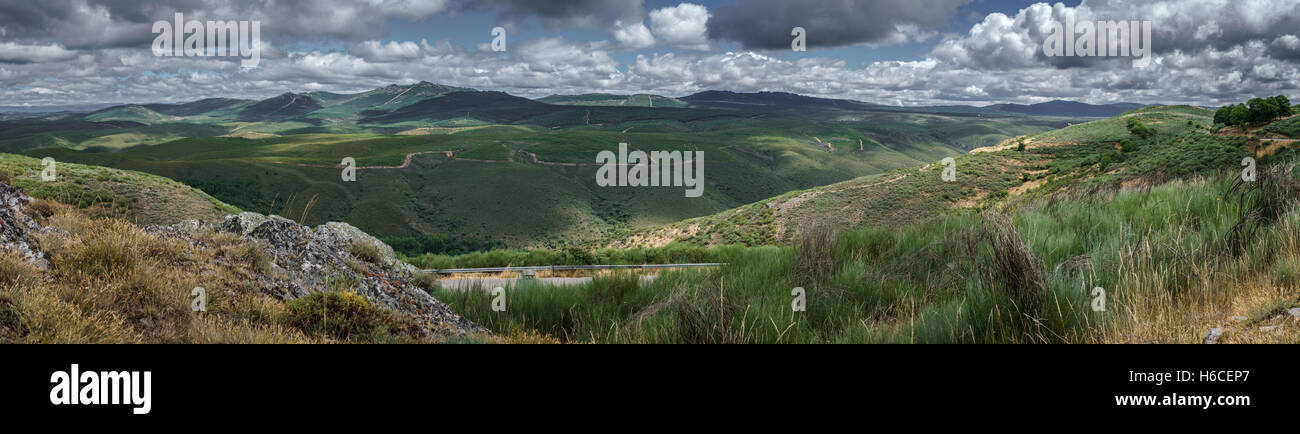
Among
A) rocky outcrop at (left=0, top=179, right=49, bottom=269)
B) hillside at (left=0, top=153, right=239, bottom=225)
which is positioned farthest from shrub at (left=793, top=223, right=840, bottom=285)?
hillside at (left=0, top=153, right=239, bottom=225)

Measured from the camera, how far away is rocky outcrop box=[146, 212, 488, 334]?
6.50 m

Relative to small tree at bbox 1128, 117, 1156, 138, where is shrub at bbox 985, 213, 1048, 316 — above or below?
below

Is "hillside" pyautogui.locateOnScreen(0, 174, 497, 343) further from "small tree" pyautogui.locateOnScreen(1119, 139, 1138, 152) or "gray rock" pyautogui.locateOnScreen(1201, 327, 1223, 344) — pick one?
"small tree" pyautogui.locateOnScreen(1119, 139, 1138, 152)

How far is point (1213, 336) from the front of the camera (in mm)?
3172

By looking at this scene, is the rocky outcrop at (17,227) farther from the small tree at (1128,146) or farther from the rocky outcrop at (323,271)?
the small tree at (1128,146)

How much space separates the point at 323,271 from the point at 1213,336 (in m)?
8.40

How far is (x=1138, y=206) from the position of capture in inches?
328

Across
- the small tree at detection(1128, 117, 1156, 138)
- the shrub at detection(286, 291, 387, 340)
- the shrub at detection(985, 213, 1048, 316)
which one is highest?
the small tree at detection(1128, 117, 1156, 138)

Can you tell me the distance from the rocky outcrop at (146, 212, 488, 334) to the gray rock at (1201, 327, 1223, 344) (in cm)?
562

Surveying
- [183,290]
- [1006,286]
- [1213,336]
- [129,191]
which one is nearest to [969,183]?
[1006,286]

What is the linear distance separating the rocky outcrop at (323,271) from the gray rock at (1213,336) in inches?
221

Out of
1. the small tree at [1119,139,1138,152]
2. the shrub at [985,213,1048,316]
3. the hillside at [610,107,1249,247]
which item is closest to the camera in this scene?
the shrub at [985,213,1048,316]
